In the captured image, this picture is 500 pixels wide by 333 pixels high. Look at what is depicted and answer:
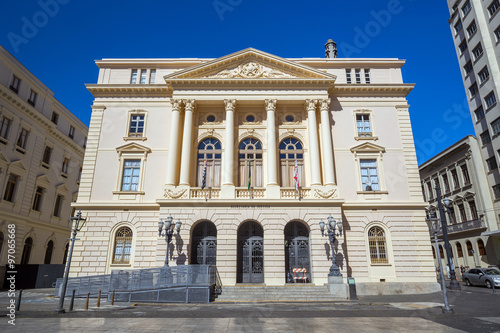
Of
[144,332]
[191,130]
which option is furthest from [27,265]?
[144,332]

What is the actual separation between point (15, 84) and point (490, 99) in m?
47.7

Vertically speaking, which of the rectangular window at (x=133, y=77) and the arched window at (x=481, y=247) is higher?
the rectangular window at (x=133, y=77)

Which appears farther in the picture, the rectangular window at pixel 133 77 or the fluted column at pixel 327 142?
the rectangular window at pixel 133 77

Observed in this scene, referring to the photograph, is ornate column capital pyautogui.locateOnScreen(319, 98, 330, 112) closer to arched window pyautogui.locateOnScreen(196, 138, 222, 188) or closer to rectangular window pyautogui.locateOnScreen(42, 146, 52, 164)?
arched window pyautogui.locateOnScreen(196, 138, 222, 188)

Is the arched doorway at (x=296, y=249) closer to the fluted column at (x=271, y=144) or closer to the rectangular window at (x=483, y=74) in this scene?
the fluted column at (x=271, y=144)

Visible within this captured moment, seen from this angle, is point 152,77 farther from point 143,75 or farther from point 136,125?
point 136,125

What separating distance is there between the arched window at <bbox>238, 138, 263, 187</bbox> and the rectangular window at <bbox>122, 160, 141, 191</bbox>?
25.7 feet

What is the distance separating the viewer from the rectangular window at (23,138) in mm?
27719

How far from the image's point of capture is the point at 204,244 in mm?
21625

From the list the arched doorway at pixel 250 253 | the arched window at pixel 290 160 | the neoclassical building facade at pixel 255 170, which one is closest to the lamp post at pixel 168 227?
the neoclassical building facade at pixel 255 170

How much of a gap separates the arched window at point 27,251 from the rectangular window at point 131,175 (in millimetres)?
12268

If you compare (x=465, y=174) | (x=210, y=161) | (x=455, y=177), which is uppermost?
(x=455, y=177)

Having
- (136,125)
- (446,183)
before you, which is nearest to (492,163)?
(446,183)

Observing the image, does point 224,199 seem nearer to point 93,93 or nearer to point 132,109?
point 132,109
